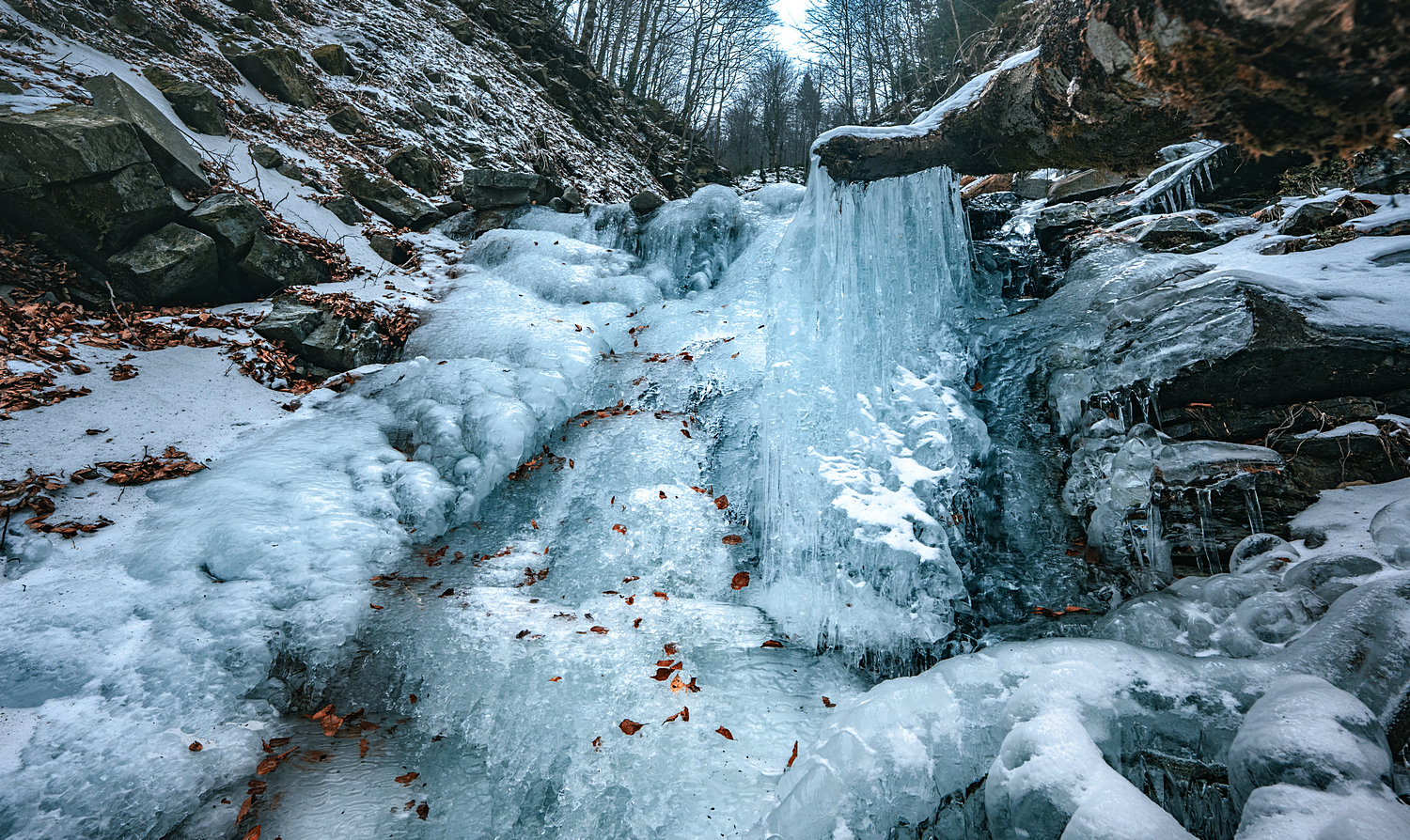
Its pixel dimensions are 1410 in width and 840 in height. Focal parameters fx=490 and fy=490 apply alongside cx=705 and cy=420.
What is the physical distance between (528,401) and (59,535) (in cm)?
296

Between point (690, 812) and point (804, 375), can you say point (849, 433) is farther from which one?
point (690, 812)

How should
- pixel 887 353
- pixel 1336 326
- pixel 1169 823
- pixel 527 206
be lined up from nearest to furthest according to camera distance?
pixel 1169 823 → pixel 1336 326 → pixel 887 353 → pixel 527 206

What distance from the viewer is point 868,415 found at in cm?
434

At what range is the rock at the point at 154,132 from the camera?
185 inches

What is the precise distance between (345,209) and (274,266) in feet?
7.66

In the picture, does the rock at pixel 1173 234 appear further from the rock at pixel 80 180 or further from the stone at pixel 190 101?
the stone at pixel 190 101

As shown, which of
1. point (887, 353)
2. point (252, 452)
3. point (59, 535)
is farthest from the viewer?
point (887, 353)

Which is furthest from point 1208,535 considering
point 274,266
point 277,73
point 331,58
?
point 331,58

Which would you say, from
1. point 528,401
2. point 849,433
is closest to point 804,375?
point 849,433

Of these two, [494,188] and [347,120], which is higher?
[347,120]

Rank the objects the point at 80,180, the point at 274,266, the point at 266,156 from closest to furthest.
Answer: the point at 80,180
the point at 274,266
the point at 266,156

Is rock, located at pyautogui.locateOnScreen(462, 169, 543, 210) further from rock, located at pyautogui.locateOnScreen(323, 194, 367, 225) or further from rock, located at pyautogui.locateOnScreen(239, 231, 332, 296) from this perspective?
rock, located at pyautogui.locateOnScreen(239, 231, 332, 296)

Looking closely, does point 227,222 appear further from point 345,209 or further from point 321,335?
point 345,209

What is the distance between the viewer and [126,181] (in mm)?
4480
